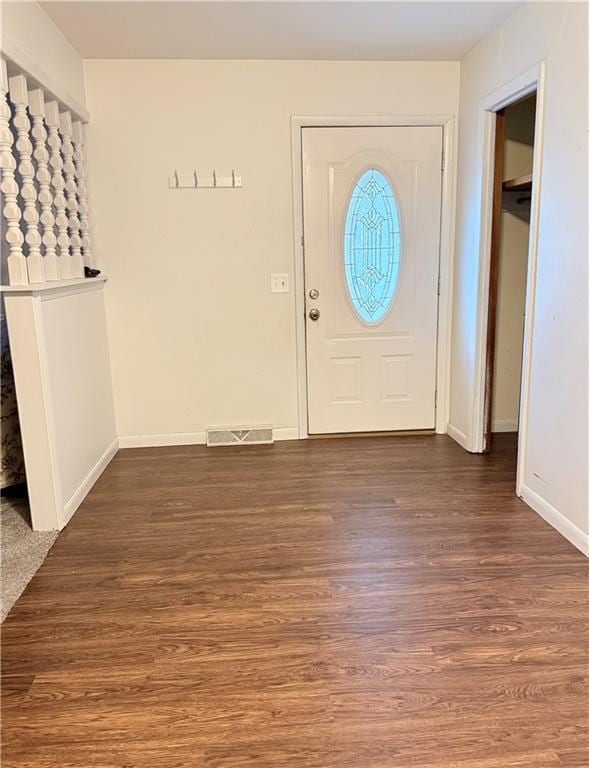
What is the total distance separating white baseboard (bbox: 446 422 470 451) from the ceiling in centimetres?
240

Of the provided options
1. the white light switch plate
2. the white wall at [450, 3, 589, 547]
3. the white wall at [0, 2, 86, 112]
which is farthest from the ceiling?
the white light switch plate

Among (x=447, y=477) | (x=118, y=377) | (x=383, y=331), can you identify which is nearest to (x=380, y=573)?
(x=447, y=477)

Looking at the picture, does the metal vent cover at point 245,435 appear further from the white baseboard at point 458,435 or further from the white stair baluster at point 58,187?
the white stair baluster at point 58,187

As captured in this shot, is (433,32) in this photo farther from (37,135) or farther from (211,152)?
(37,135)

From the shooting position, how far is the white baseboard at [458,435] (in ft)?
12.1

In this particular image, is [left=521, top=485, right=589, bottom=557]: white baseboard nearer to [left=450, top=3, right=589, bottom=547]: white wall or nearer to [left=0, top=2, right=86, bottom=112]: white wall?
[left=450, top=3, right=589, bottom=547]: white wall

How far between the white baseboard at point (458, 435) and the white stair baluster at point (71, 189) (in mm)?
2642

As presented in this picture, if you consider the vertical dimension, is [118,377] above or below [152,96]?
below

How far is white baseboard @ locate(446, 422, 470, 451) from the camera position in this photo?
3.69m

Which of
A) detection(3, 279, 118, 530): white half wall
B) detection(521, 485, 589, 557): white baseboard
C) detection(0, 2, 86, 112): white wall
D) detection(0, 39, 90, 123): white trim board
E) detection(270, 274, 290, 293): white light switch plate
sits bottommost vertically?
detection(521, 485, 589, 557): white baseboard

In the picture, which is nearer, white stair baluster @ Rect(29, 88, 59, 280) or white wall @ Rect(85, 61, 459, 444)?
white stair baluster @ Rect(29, 88, 59, 280)

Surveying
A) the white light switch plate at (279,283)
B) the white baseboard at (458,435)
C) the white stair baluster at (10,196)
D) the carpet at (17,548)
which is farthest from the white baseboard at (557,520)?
the white stair baluster at (10,196)

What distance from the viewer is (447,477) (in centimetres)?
325

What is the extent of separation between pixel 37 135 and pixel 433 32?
2188mm
